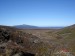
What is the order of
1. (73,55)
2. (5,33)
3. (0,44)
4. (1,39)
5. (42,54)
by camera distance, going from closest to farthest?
1. (42,54)
2. (73,55)
3. (0,44)
4. (1,39)
5. (5,33)

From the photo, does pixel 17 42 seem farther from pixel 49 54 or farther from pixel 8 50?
pixel 49 54

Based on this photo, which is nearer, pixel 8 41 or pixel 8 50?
pixel 8 50

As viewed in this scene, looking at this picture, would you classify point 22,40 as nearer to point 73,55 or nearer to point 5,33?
point 5,33

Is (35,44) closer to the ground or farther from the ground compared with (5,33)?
closer to the ground

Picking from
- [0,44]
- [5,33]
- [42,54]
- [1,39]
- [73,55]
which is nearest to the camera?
[42,54]

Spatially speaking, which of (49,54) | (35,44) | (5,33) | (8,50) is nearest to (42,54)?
(49,54)

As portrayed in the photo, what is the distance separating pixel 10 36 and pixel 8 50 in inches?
190

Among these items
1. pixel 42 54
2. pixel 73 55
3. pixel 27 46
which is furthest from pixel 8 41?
pixel 73 55

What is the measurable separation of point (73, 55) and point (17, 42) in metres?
6.98

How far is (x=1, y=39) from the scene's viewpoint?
18.3 m

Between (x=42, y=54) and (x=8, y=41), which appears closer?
(x=42, y=54)

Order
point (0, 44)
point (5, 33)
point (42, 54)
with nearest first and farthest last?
point (42, 54) → point (0, 44) → point (5, 33)

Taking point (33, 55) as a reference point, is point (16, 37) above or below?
above

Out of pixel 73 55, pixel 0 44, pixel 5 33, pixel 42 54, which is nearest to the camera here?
pixel 42 54
